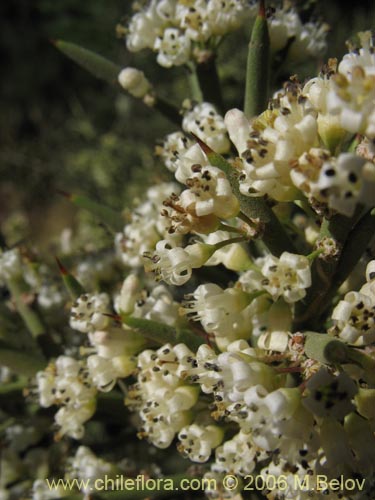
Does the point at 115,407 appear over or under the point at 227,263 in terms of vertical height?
under

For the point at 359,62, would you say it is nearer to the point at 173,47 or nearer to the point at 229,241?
the point at 229,241

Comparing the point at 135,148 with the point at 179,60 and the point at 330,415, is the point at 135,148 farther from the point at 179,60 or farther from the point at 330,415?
the point at 330,415

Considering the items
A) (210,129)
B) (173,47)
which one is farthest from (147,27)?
(210,129)

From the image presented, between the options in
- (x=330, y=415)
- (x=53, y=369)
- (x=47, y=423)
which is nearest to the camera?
(x=330, y=415)

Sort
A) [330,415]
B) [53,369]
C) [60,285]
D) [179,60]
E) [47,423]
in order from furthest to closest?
[60,285] < [47,423] < [179,60] < [53,369] < [330,415]

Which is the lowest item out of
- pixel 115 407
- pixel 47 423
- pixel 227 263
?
pixel 47 423

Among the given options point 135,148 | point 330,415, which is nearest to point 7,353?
point 330,415

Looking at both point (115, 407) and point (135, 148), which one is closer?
point (115, 407)
